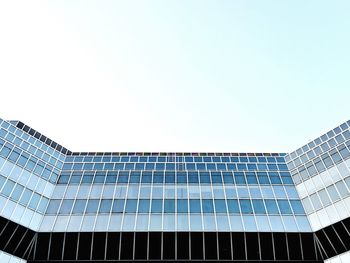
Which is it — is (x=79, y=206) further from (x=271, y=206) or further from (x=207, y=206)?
(x=271, y=206)

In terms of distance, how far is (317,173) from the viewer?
41250mm

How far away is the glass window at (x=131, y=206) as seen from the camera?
36.8m

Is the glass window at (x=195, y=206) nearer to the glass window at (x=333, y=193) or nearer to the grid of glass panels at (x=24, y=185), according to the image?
the glass window at (x=333, y=193)

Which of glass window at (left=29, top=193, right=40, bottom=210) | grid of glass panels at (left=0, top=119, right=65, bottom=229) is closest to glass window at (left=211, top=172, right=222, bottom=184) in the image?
grid of glass panels at (left=0, top=119, right=65, bottom=229)

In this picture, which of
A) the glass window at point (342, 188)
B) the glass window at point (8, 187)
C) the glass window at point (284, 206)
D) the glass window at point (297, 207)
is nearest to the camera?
the glass window at point (342, 188)

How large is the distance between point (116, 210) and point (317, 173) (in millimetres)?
23197

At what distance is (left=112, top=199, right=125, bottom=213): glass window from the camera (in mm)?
36875

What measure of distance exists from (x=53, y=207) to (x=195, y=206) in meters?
15.1

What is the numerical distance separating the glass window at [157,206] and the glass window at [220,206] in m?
5.76

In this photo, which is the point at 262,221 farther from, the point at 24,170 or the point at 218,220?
the point at 24,170

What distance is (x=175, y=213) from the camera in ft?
119

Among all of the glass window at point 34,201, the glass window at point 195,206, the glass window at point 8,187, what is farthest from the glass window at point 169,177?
the glass window at point 8,187

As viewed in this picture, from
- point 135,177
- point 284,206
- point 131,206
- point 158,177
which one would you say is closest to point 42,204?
point 131,206

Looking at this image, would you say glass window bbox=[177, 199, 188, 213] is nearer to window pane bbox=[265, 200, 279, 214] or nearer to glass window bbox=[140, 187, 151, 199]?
glass window bbox=[140, 187, 151, 199]
